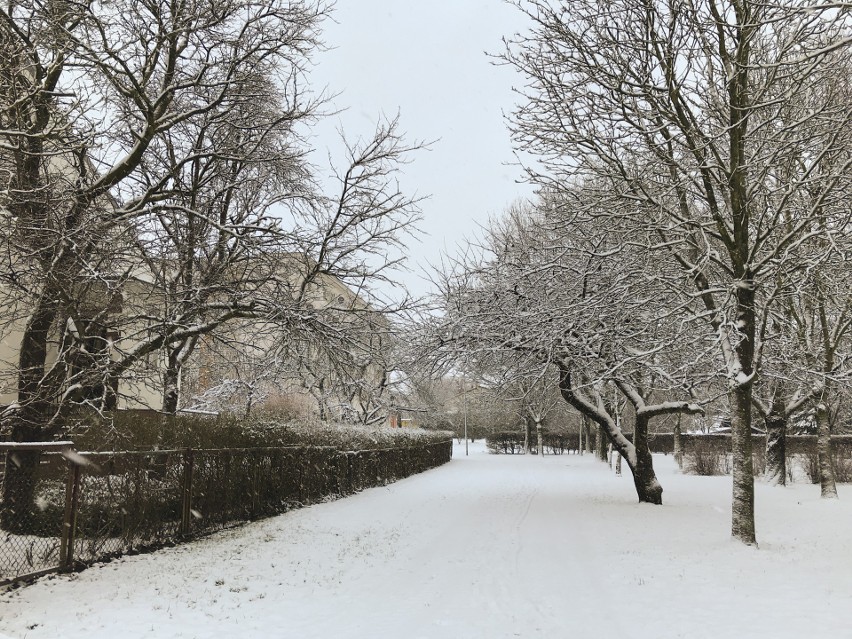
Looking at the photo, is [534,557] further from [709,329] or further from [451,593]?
[709,329]

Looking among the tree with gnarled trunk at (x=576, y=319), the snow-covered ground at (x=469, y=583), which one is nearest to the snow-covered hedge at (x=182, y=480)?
the snow-covered ground at (x=469, y=583)

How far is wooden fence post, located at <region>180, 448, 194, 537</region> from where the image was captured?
27.7ft

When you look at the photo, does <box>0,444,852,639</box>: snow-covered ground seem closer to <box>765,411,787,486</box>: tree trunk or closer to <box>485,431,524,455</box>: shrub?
<box>765,411,787,486</box>: tree trunk

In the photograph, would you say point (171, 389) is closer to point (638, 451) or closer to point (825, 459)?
point (638, 451)

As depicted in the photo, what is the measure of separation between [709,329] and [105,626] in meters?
10.5

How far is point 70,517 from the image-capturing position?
643cm

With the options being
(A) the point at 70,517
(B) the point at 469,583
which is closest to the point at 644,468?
(B) the point at 469,583

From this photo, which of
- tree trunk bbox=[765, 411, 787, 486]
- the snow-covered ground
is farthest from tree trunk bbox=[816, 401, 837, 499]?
the snow-covered ground

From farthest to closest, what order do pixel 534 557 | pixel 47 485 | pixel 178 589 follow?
1. pixel 534 557
2. pixel 47 485
3. pixel 178 589

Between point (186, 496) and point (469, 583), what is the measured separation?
4.45 meters

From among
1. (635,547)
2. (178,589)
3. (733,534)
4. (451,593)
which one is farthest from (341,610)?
(733,534)

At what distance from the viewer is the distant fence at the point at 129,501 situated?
21.0 feet

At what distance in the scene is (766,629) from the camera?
4969 mm

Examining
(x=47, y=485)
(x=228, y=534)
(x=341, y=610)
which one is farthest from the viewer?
(x=228, y=534)
